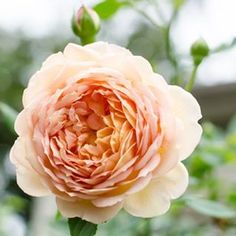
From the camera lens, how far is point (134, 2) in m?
0.92

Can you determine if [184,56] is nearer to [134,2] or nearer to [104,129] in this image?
[134,2]

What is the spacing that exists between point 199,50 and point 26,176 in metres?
0.28

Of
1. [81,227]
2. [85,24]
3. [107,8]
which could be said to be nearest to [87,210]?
[81,227]

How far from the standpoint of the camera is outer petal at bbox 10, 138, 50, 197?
1.92ft

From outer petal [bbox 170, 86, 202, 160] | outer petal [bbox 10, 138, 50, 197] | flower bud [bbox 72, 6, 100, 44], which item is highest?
outer petal [bbox 170, 86, 202, 160]

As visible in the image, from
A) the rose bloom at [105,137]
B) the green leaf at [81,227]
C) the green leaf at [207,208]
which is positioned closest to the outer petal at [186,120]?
the rose bloom at [105,137]

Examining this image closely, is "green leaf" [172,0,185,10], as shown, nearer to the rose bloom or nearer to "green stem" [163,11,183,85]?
"green stem" [163,11,183,85]

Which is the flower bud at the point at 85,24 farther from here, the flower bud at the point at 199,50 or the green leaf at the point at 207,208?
the green leaf at the point at 207,208

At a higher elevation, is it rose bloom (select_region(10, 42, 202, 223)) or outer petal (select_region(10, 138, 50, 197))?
rose bloom (select_region(10, 42, 202, 223))

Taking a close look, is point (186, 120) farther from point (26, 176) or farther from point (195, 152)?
point (195, 152)

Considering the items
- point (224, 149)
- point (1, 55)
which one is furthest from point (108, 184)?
point (1, 55)

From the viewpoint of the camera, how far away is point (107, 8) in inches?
34.3

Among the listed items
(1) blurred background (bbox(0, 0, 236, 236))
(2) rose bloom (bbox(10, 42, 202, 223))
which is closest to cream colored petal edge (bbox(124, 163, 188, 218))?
(2) rose bloom (bbox(10, 42, 202, 223))

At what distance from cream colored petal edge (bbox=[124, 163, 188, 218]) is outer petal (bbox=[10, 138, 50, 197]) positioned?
0.08 meters
